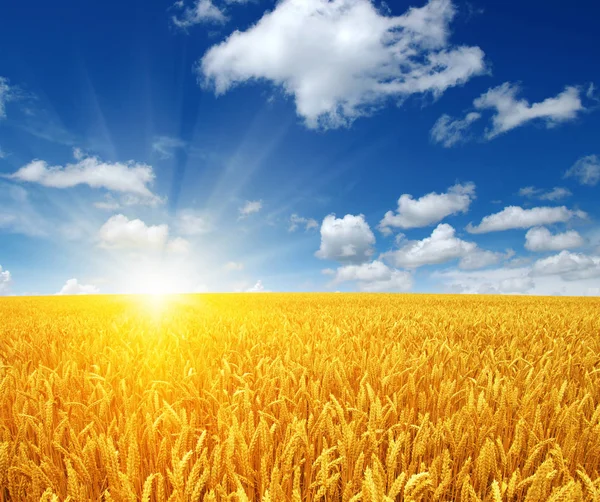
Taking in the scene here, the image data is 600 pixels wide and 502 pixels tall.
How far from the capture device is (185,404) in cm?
221

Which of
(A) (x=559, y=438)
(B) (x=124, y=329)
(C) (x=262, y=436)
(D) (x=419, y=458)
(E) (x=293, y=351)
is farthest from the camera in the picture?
(B) (x=124, y=329)

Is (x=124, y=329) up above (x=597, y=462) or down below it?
above

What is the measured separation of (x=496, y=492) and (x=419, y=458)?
2.46 ft

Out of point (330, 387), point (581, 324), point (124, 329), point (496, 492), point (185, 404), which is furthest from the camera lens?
point (581, 324)

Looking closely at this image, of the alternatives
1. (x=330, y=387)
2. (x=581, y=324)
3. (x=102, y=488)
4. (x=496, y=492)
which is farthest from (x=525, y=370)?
(x=581, y=324)

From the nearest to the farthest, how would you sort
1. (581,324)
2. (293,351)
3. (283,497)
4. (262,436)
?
(283,497)
(262,436)
(293,351)
(581,324)

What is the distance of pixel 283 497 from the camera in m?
1.18

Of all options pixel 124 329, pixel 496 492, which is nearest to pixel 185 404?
pixel 496 492

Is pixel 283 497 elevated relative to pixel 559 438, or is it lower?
elevated

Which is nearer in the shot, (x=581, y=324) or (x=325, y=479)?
(x=325, y=479)

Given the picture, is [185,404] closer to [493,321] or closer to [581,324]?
[493,321]

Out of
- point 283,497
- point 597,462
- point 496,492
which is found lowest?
point 597,462

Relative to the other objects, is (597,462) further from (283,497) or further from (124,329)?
→ (124,329)

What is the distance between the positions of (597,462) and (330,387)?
1.30m
